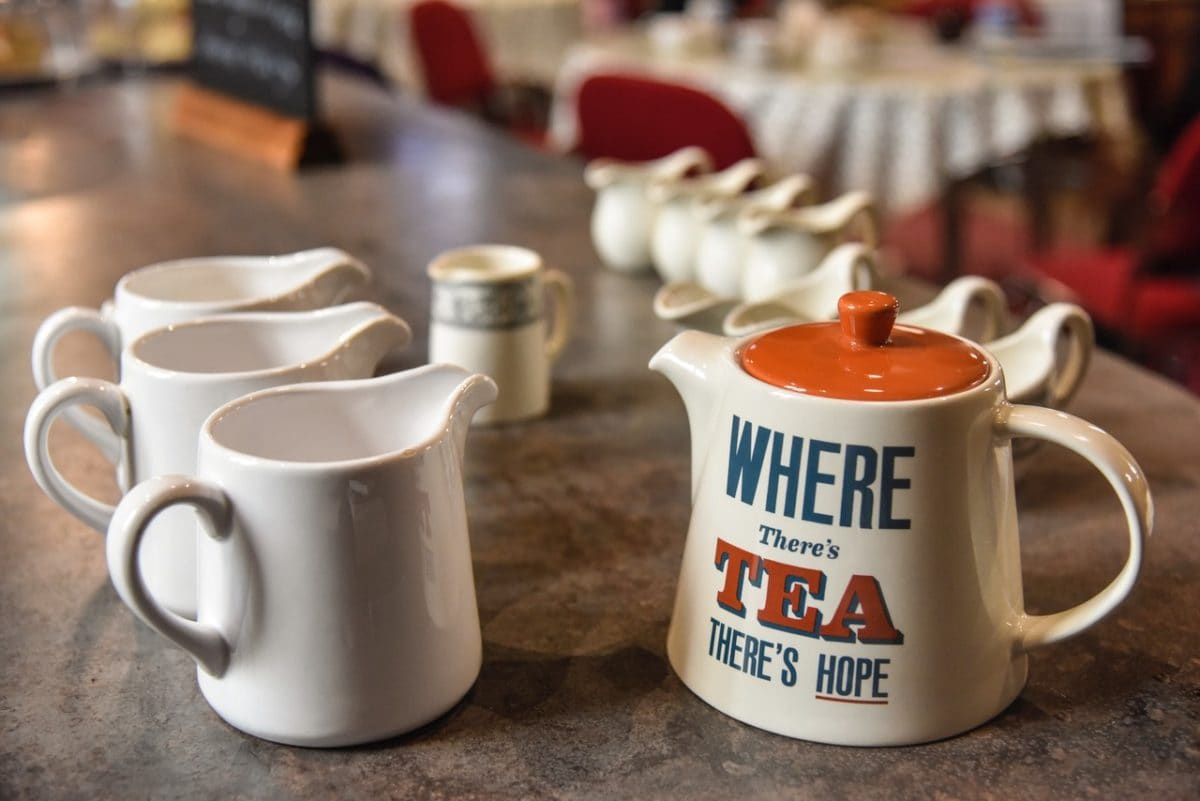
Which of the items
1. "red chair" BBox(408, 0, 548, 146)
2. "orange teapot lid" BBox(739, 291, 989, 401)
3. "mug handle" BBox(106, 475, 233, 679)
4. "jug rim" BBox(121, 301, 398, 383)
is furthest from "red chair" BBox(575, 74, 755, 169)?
"mug handle" BBox(106, 475, 233, 679)

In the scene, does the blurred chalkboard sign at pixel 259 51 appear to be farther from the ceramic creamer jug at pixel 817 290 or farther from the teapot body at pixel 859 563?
the teapot body at pixel 859 563

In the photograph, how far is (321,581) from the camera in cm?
48

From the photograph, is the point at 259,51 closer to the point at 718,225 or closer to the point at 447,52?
the point at 718,225

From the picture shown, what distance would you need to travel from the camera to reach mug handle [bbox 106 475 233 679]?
0.46m

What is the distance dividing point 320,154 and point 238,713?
1.30 meters

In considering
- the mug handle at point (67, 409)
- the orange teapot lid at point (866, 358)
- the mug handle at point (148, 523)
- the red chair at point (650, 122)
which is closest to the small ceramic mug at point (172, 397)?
the mug handle at point (67, 409)

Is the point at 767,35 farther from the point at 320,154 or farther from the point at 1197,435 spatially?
the point at 1197,435

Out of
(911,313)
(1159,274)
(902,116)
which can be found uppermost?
(911,313)

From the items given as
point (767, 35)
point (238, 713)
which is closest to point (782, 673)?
point (238, 713)

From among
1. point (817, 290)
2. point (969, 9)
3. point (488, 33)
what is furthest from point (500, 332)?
point (969, 9)

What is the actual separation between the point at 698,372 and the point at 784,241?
463 millimetres

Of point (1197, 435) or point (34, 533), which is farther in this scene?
point (1197, 435)

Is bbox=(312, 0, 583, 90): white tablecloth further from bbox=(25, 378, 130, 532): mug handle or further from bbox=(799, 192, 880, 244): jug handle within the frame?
bbox=(25, 378, 130, 532): mug handle

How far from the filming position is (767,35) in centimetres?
301
